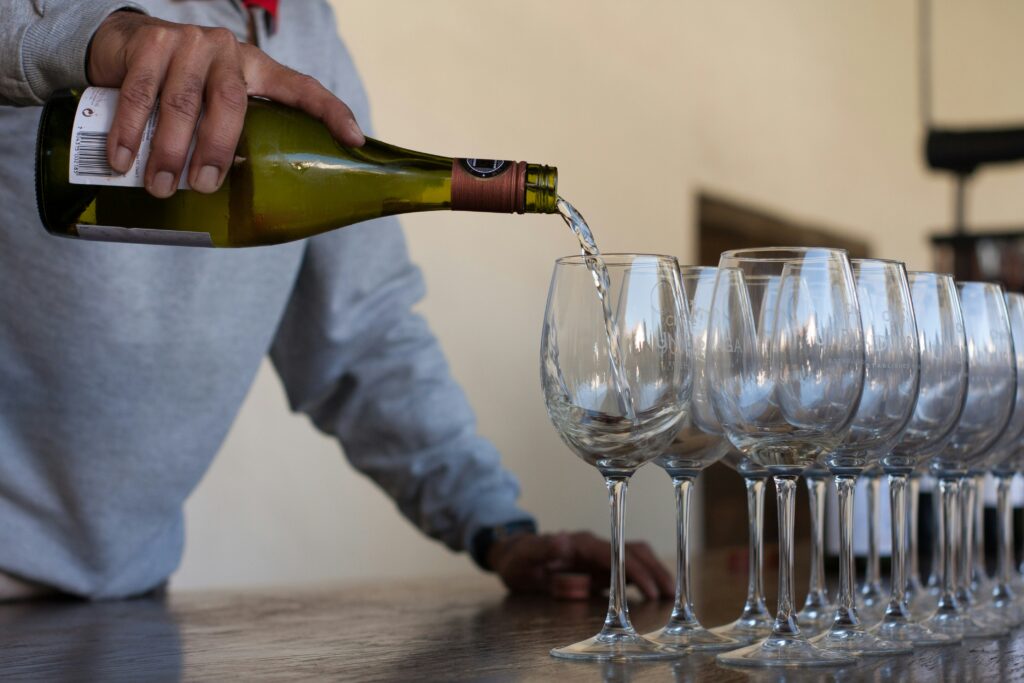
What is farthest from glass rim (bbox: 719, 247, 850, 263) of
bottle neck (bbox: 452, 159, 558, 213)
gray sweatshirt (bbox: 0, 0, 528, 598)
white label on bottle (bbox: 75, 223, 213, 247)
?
gray sweatshirt (bbox: 0, 0, 528, 598)

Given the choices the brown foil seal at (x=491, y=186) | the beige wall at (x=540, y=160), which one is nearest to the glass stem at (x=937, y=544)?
the brown foil seal at (x=491, y=186)

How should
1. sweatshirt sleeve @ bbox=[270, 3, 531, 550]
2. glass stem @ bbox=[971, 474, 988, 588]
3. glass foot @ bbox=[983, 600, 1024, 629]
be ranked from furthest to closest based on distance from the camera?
sweatshirt sleeve @ bbox=[270, 3, 531, 550]
glass stem @ bbox=[971, 474, 988, 588]
glass foot @ bbox=[983, 600, 1024, 629]

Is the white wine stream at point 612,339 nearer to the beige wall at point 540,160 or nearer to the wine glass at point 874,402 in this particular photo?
the wine glass at point 874,402

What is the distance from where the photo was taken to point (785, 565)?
25.5 inches

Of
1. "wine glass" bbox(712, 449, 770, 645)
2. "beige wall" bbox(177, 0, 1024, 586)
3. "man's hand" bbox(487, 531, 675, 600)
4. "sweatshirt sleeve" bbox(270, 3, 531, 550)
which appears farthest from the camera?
"beige wall" bbox(177, 0, 1024, 586)

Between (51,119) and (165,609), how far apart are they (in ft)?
1.18

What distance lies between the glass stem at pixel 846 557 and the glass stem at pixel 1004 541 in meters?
0.25

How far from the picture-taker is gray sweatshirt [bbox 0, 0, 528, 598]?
1.05 metres

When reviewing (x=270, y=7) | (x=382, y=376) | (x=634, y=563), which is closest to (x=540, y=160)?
(x=382, y=376)

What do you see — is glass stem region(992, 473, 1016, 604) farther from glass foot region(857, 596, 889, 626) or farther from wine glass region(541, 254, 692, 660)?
wine glass region(541, 254, 692, 660)

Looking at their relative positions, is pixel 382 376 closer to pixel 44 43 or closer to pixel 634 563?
pixel 634 563

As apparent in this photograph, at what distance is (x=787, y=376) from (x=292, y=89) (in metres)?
0.33

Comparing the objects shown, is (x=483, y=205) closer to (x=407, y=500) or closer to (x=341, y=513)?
(x=407, y=500)

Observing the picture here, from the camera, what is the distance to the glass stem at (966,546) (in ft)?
2.77
